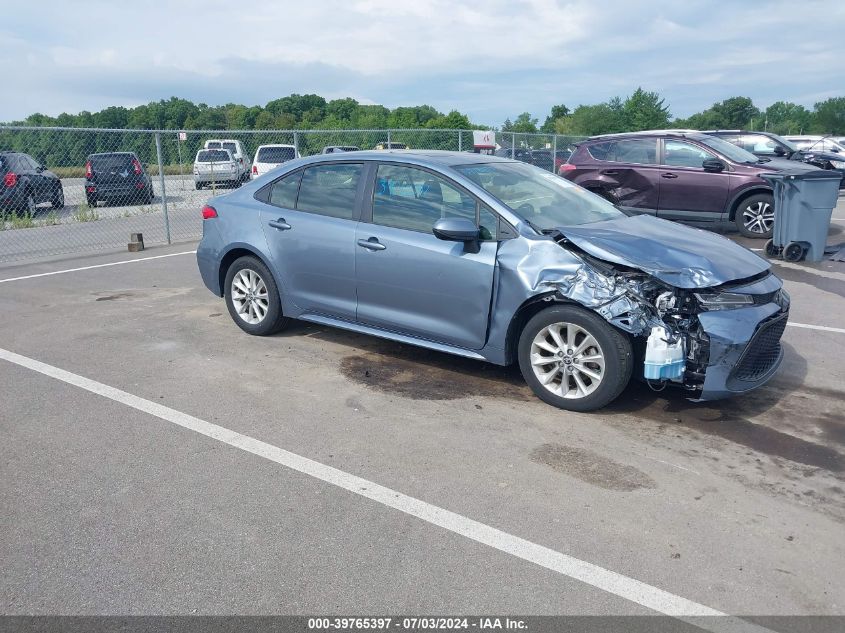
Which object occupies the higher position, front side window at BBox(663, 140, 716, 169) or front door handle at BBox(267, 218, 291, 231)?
front side window at BBox(663, 140, 716, 169)

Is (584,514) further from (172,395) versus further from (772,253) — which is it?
(772,253)

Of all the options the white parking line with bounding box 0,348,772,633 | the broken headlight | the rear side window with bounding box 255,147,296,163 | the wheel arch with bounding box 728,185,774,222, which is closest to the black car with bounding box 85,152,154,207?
the rear side window with bounding box 255,147,296,163

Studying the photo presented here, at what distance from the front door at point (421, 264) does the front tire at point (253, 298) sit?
1.05 meters

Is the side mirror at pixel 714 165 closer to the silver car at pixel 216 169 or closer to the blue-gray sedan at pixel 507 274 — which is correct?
the blue-gray sedan at pixel 507 274

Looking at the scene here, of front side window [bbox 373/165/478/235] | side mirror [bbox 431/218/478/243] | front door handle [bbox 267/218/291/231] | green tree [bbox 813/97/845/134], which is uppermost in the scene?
green tree [bbox 813/97/845/134]

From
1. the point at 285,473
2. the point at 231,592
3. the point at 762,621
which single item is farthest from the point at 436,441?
the point at 762,621

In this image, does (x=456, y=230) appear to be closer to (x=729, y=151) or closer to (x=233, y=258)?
(x=233, y=258)

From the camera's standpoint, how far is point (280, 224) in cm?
618

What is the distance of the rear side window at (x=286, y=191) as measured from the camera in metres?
6.27

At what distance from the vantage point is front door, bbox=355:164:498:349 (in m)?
5.08

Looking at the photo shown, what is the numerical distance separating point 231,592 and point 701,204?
10808 millimetres

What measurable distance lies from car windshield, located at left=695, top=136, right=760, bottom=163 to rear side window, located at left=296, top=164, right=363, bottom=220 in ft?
26.8

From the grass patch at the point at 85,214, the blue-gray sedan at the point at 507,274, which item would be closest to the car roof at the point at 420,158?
the blue-gray sedan at the point at 507,274

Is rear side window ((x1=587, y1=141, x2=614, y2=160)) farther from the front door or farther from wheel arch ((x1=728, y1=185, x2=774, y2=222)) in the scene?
the front door
